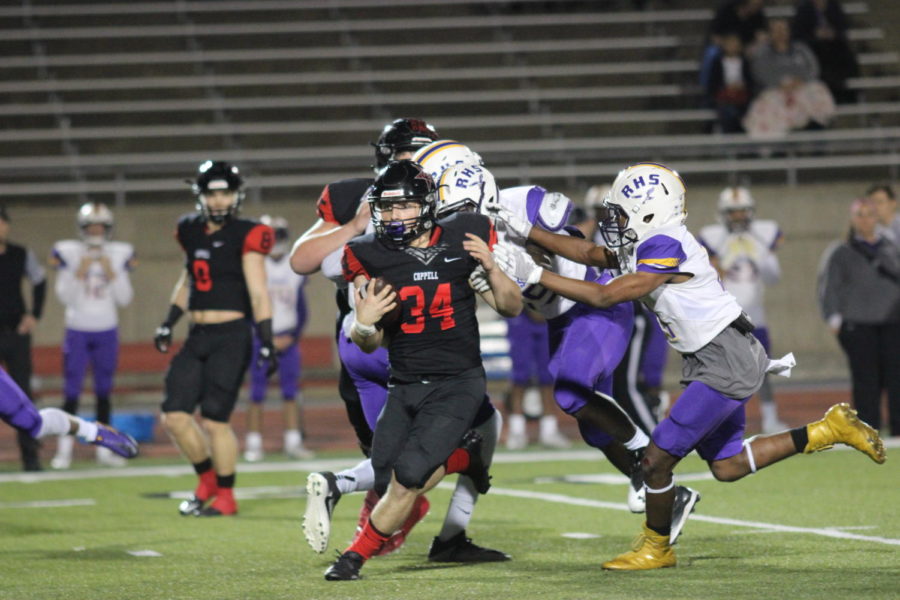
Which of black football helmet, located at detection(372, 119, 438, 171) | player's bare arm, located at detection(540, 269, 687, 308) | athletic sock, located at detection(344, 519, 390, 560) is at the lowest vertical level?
athletic sock, located at detection(344, 519, 390, 560)

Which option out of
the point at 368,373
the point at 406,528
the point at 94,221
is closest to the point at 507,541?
the point at 406,528

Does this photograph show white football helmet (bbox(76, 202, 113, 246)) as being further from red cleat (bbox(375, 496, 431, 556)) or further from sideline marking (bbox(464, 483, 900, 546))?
red cleat (bbox(375, 496, 431, 556))

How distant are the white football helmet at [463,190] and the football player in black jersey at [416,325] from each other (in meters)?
0.22

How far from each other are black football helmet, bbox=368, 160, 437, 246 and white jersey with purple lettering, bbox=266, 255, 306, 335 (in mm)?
6356

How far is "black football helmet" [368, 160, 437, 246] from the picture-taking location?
552cm

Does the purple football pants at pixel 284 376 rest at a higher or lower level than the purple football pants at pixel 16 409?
lower

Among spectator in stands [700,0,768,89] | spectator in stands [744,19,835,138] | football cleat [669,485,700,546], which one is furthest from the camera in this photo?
spectator in stands [700,0,768,89]

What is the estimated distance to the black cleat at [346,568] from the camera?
18.1 ft

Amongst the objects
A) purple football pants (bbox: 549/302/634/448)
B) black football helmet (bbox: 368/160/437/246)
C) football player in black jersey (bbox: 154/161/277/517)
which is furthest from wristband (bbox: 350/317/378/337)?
football player in black jersey (bbox: 154/161/277/517)

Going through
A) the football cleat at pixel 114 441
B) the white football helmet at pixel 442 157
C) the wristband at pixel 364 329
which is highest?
the white football helmet at pixel 442 157

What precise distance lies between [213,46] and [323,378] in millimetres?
5479

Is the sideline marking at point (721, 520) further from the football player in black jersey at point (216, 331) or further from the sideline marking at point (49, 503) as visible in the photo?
the sideline marking at point (49, 503)

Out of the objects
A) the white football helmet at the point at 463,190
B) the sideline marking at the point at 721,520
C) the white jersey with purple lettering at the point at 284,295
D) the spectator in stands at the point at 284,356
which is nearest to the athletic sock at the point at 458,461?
the white football helmet at the point at 463,190

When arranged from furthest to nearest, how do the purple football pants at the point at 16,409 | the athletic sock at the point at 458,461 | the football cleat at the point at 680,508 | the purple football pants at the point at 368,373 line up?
1. the purple football pants at the point at 16,409
2. the purple football pants at the point at 368,373
3. the football cleat at the point at 680,508
4. the athletic sock at the point at 458,461
